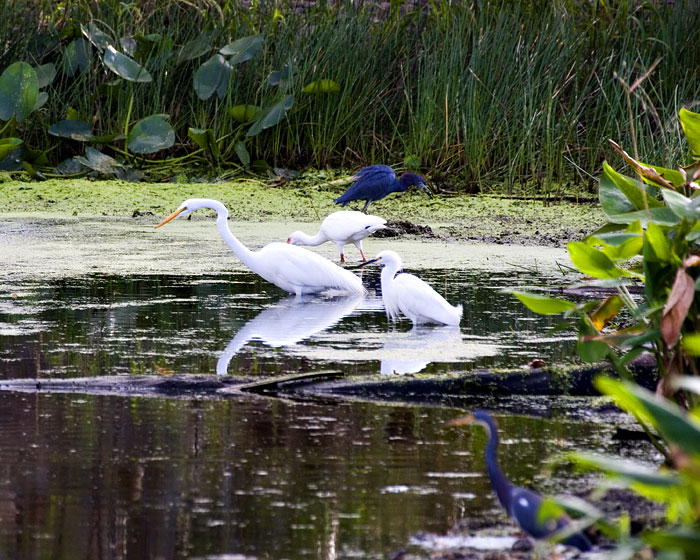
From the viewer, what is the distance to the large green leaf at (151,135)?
9.66 metres

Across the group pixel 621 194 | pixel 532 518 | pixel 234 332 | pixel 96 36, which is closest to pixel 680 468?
pixel 532 518

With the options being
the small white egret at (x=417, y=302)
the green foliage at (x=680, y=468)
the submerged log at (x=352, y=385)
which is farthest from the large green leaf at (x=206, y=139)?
the green foliage at (x=680, y=468)

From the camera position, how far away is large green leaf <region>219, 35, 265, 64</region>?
9.73 m

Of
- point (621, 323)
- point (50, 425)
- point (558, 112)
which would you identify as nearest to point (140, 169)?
point (558, 112)

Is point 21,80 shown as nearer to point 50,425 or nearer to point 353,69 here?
point 353,69

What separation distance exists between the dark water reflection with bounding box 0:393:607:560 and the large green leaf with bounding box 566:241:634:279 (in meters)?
0.44

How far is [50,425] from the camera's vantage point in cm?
293

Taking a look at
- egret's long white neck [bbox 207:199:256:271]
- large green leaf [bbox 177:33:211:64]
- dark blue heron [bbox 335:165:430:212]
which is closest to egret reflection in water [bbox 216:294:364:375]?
egret's long white neck [bbox 207:199:256:271]

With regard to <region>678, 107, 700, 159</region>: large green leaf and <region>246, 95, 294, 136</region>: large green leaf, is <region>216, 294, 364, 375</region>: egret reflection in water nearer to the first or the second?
<region>678, 107, 700, 159</region>: large green leaf

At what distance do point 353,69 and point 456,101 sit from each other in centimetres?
114

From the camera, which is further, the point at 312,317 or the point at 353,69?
the point at 353,69

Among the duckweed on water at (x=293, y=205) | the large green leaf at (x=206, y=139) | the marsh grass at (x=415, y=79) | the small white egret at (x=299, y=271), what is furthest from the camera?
the large green leaf at (x=206, y=139)

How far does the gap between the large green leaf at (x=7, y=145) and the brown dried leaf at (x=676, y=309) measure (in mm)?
7757

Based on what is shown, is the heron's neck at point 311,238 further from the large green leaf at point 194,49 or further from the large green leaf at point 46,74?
the large green leaf at point 46,74
